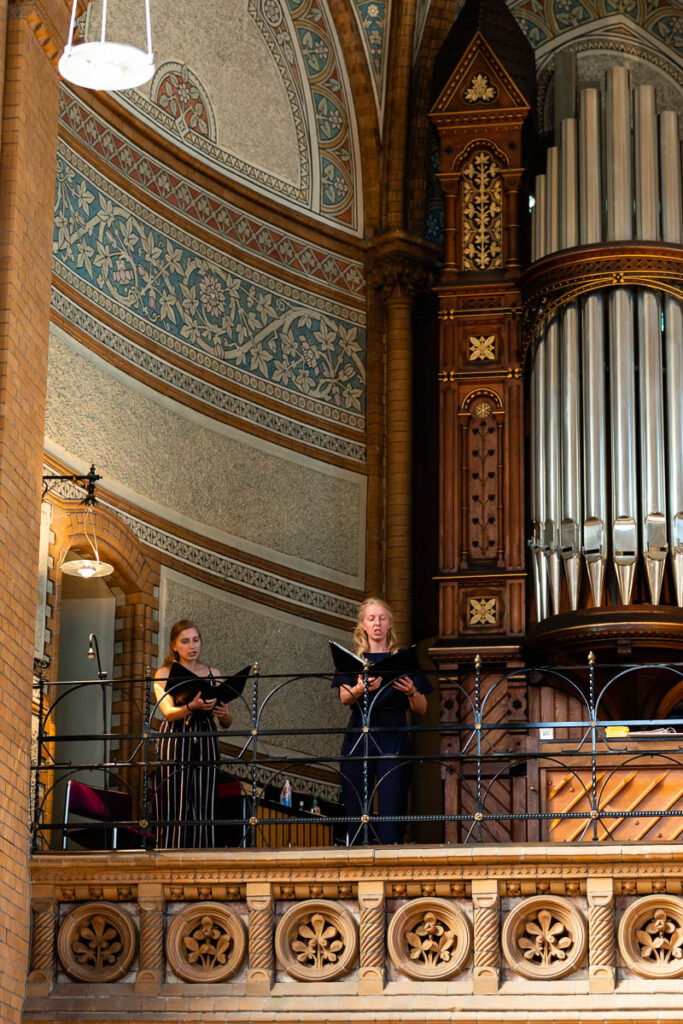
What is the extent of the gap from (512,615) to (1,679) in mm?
4237

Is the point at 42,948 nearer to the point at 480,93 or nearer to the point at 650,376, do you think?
the point at 650,376

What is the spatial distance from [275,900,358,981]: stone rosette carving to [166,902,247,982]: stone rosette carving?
20cm

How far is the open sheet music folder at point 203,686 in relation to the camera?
9.05 meters

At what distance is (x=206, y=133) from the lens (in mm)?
12508

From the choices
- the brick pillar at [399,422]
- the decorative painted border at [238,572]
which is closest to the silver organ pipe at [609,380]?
the brick pillar at [399,422]

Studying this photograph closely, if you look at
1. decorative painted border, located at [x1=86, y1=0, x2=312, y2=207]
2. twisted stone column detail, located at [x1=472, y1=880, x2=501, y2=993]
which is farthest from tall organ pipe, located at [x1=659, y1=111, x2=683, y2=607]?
twisted stone column detail, located at [x1=472, y1=880, x2=501, y2=993]

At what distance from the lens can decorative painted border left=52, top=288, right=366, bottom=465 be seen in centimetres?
1102

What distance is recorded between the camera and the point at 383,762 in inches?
373

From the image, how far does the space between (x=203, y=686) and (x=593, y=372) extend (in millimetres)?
3945

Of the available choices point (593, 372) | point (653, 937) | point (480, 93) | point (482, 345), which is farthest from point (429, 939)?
point (480, 93)

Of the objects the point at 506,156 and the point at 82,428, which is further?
the point at 506,156

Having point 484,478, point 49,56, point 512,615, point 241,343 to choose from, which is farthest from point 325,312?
point 49,56

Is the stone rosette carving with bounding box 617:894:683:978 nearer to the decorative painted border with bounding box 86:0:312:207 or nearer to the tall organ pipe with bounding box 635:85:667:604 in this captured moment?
the tall organ pipe with bounding box 635:85:667:604

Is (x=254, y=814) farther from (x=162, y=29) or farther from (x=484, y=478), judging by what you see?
(x=162, y=29)
